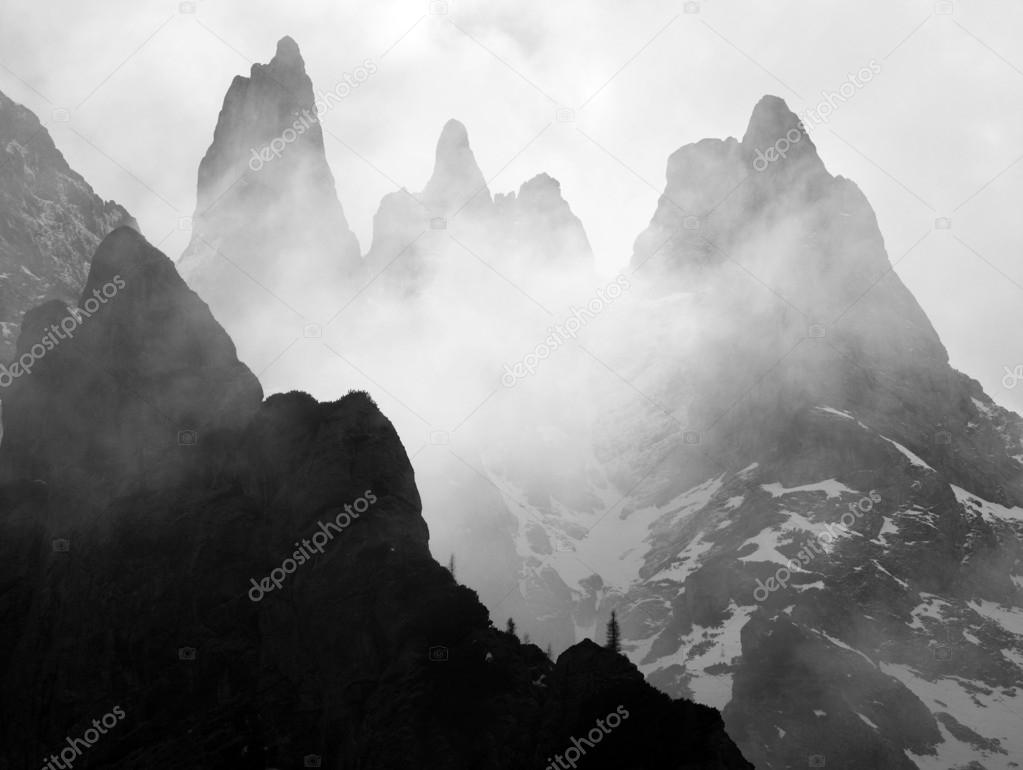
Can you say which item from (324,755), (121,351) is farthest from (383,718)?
(121,351)

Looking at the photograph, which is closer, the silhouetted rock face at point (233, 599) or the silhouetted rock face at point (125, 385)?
the silhouetted rock face at point (233, 599)

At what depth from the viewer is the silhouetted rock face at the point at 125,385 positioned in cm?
10862

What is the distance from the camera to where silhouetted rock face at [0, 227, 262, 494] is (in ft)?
356

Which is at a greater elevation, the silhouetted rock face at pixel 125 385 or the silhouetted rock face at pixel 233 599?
the silhouetted rock face at pixel 125 385

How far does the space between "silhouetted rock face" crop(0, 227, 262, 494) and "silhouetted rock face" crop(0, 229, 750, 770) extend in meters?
0.21

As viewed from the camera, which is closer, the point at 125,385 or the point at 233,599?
the point at 233,599

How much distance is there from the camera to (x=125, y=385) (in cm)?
11319

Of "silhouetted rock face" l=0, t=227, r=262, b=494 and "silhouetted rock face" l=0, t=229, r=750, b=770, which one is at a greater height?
"silhouetted rock face" l=0, t=227, r=262, b=494

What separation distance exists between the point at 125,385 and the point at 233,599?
26620mm

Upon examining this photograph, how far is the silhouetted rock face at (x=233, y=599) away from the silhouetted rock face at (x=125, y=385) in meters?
0.21

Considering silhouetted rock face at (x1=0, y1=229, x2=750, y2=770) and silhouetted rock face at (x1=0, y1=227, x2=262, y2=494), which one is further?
silhouetted rock face at (x1=0, y1=227, x2=262, y2=494)

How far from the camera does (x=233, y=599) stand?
317ft

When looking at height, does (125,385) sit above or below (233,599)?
above

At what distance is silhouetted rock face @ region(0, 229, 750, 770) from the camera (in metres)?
83.1
